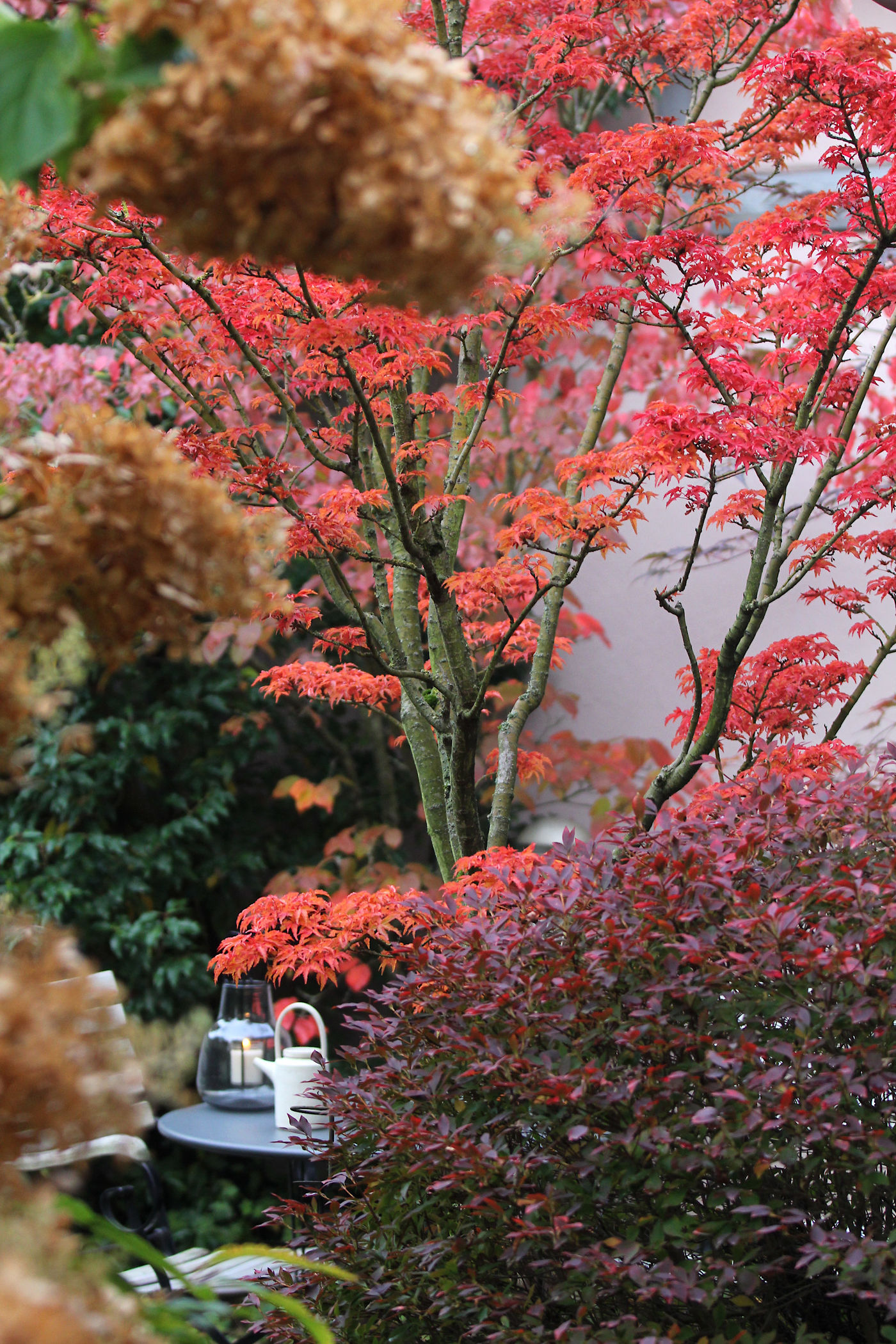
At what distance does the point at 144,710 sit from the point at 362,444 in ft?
6.49

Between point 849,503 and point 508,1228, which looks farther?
point 849,503

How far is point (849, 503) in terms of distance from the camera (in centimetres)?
291

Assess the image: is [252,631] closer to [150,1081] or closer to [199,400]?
[199,400]

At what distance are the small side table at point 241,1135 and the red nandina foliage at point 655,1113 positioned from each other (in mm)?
901

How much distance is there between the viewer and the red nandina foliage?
1.38 meters

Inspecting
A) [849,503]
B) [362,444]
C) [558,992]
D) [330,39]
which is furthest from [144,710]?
[330,39]

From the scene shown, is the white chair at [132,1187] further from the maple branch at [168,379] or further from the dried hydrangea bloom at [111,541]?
Result: the maple branch at [168,379]

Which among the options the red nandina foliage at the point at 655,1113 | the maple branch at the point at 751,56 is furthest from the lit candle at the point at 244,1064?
the maple branch at the point at 751,56

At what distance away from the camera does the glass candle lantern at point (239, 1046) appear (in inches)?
123

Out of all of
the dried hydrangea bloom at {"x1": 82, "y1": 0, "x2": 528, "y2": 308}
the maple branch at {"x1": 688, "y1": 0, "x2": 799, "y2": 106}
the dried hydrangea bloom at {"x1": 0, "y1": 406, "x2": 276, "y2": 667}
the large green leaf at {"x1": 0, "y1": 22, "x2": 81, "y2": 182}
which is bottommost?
the dried hydrangea bloom at {"x1": 0, "y1": 406, "x2": 276, "y2": 667}

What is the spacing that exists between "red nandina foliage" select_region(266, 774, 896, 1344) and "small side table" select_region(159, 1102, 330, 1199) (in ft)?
2.96

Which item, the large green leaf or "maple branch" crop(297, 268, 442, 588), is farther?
"maple branch" crop(297, 268, 442, 588)

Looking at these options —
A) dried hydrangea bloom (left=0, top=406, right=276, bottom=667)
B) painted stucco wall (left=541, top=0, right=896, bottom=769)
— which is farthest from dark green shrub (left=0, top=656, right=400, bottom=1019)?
dried hydrangea bloom (left=0, top=406, right=276, bottom=667)

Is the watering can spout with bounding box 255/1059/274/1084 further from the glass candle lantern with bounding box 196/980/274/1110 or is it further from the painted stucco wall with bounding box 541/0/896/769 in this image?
the painted stucco wall with bounding box 541/0/896/769
